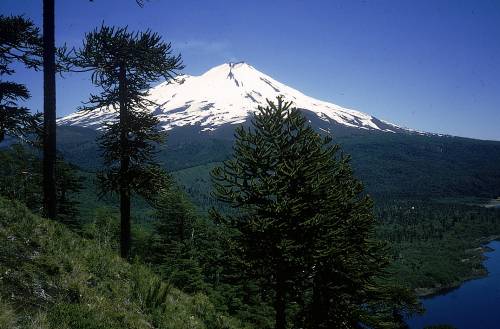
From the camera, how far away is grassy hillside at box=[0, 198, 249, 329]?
19.2ft

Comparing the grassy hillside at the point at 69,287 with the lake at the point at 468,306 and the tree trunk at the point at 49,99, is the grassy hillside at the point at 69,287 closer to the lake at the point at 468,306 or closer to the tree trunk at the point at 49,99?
the tree trunk at the point at 49,99

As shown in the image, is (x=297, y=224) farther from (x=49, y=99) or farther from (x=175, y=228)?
(x=175, y=228)

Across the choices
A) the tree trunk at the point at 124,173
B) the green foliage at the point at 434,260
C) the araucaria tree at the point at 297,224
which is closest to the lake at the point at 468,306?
the green foliage at the point at 434,260

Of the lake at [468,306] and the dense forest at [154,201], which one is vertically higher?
the dense forest at [154,201]

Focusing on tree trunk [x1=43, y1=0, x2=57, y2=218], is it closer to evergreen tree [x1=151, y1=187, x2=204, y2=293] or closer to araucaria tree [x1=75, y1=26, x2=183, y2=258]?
araucaria tree [x1=75, y1=26, x2=183, y2=258]

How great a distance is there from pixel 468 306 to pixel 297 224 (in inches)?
4844

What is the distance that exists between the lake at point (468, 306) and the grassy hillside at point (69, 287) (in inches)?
3976

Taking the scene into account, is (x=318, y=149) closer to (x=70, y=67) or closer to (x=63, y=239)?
(x=63, y=239)

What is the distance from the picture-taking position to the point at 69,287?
695cm

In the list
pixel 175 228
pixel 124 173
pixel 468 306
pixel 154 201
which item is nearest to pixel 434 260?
pixel 468 306

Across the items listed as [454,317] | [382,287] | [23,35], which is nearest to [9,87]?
[23,35]

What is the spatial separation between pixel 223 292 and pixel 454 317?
9791 cm

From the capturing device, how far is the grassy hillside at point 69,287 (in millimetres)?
5840

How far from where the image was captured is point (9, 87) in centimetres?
1611
